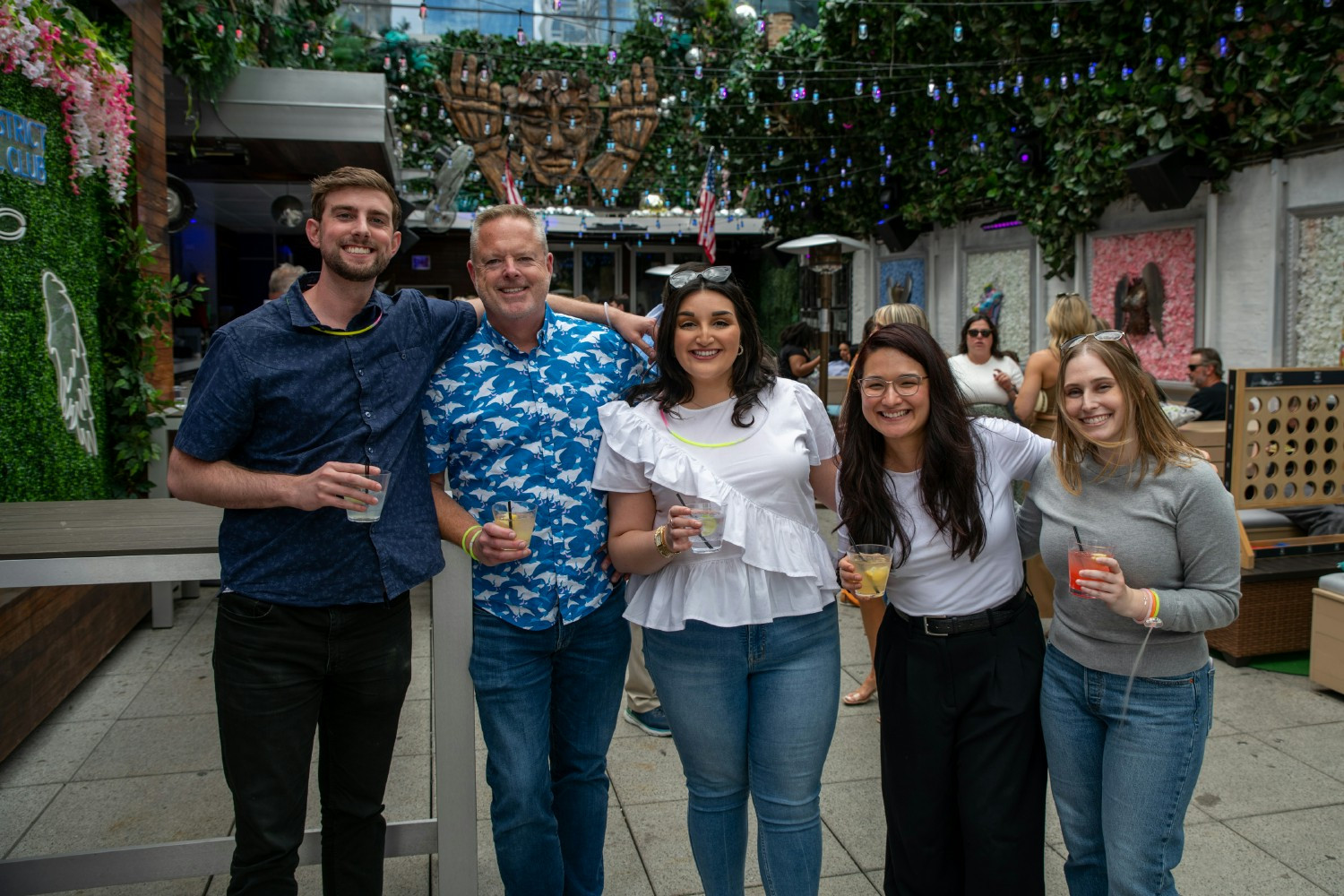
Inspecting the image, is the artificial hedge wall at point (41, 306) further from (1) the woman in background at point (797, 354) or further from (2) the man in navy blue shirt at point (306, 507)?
(1) the woman in background at point (797, 354)

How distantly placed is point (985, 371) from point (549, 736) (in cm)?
439

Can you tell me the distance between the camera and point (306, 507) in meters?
2.01

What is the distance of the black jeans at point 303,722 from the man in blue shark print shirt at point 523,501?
250mm

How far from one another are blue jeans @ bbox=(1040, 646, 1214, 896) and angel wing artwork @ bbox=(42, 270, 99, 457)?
4.74 meters

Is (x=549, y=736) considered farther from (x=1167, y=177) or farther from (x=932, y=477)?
(x=1167, y=177)

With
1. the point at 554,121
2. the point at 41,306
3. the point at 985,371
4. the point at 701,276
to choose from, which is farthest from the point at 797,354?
the point at 554,121

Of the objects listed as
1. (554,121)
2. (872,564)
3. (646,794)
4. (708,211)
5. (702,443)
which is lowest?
(646,794)

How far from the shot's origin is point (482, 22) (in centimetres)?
1805

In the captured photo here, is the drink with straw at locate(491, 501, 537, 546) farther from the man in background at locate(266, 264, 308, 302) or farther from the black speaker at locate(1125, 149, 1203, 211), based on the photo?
the black speaker at locate(1125, 149, 1203, 211)

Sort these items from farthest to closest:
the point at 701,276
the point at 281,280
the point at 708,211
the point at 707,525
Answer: the point at 708,211 < the point at 281,280 < the point at 701,276 < the point at 707,525

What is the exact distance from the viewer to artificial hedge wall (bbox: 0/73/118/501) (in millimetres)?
4207

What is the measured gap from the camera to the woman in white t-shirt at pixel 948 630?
2.22m

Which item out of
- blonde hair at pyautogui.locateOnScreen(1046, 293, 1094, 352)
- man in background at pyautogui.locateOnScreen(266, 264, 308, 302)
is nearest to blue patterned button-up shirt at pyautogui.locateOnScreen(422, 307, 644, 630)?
blonde hair at pyautogui.locateOnScreen(1046, 293, 1094, 352)

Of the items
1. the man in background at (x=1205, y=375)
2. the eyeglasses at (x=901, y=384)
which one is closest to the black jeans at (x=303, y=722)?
the eyeglasses at (x=901, y=384)
